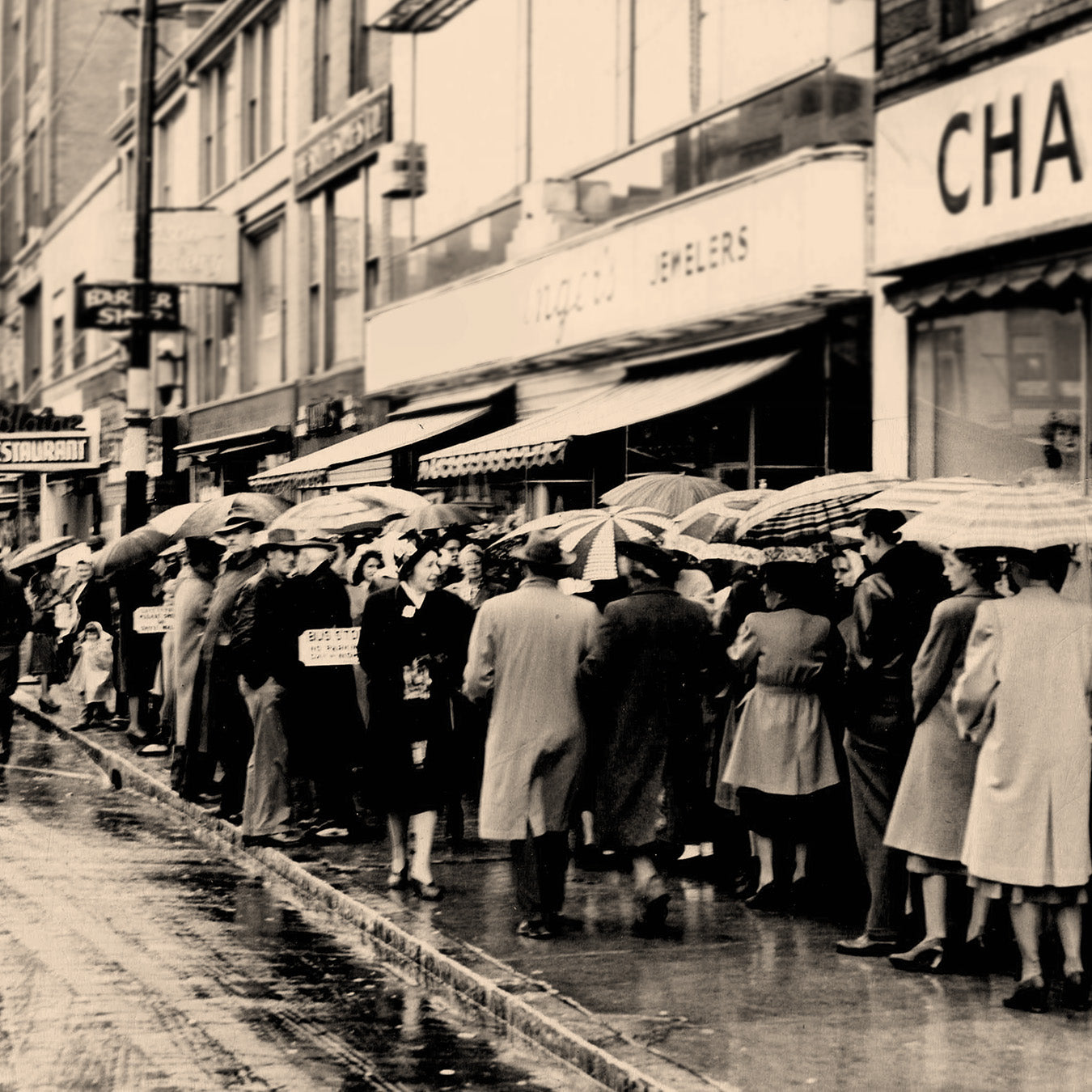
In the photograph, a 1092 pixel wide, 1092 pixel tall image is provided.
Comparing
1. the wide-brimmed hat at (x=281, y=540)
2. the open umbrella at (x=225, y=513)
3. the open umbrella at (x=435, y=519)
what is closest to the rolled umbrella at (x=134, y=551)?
the open umbrella at (x=225, y=513)

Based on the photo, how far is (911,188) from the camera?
13.3 m

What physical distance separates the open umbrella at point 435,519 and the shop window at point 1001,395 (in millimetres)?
3305

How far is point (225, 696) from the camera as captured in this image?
12.7 meters

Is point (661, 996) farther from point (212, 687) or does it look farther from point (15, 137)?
point (15, 137)

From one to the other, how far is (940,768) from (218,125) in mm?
28337

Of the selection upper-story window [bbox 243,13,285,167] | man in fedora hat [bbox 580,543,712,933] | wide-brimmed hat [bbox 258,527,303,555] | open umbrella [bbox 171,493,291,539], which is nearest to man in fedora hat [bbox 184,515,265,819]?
wide-brimmed hat [bbox 258,527,303,555]

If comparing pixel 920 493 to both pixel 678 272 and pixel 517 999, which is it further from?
pixel 678 272

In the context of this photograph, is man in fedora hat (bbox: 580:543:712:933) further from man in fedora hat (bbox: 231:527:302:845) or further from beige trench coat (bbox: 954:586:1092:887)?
man in fedora hat (bbox: 231:527:302:845)

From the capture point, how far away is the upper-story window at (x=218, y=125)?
3288cm

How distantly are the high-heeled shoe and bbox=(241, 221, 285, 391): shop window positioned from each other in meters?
20.9

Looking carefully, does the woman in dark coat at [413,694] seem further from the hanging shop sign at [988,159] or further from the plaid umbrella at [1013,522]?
the hanging shop sign at [988,159]

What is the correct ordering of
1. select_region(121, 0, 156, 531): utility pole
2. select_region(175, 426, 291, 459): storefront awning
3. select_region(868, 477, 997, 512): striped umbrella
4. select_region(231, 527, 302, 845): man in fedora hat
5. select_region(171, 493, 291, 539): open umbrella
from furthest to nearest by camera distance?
select_region(175, 426, 291, 459): storefront awning, select_region(121, 0, 156, 531): utility pole, select_region(171, 493, 291, 539): open umbrella, select_region(231, 527, 302, 845): man in fedora hat, select_region(868, 477, 997, 512): striped umbrella

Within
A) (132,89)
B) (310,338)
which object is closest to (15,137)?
(132,89)

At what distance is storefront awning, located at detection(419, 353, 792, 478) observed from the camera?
49.1 feet
